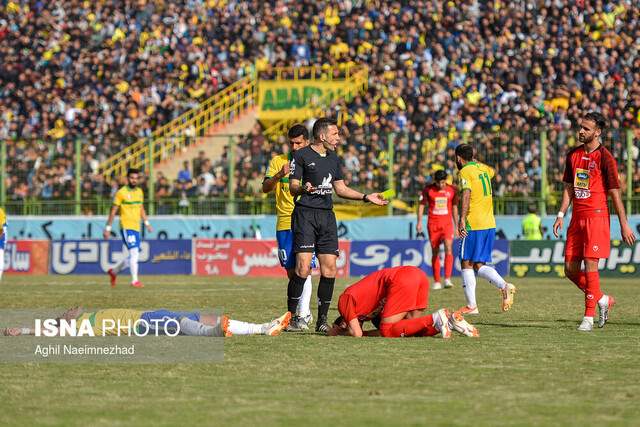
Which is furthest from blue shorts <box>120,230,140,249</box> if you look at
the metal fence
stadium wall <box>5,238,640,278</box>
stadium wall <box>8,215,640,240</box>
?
the metal fence

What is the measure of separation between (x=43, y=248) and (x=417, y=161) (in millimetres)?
10332

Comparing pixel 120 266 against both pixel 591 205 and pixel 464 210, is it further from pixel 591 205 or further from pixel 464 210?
pixel 591 205

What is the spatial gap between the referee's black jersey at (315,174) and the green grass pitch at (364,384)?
1459 mm

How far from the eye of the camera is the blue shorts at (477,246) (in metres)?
16.1

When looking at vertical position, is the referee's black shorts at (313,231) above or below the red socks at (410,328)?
above

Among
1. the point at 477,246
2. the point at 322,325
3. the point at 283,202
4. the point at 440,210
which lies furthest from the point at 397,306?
the point at 440,210

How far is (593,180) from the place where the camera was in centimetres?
1370

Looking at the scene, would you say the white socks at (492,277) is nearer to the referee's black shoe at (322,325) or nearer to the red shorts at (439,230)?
the referee's black shoe at (322,325)

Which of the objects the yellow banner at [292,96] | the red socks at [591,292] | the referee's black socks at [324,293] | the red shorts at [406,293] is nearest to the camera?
the red shorts at [406,293]

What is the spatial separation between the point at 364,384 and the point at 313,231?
179 inches

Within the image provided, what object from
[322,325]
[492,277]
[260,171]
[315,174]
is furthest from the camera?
[260,171]

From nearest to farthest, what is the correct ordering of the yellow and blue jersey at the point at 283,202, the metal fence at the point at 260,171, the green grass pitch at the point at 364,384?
the green grass pitch at the point at 364,384 → the yellow and blue jersey at the point at 283,202 → the metal fence at the point at 260,171

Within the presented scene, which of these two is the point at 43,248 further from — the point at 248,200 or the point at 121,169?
the point at 248,200

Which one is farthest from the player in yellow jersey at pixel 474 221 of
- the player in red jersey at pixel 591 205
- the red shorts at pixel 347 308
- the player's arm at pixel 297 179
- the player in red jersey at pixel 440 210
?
the player in red jersey at pixel 440 210
